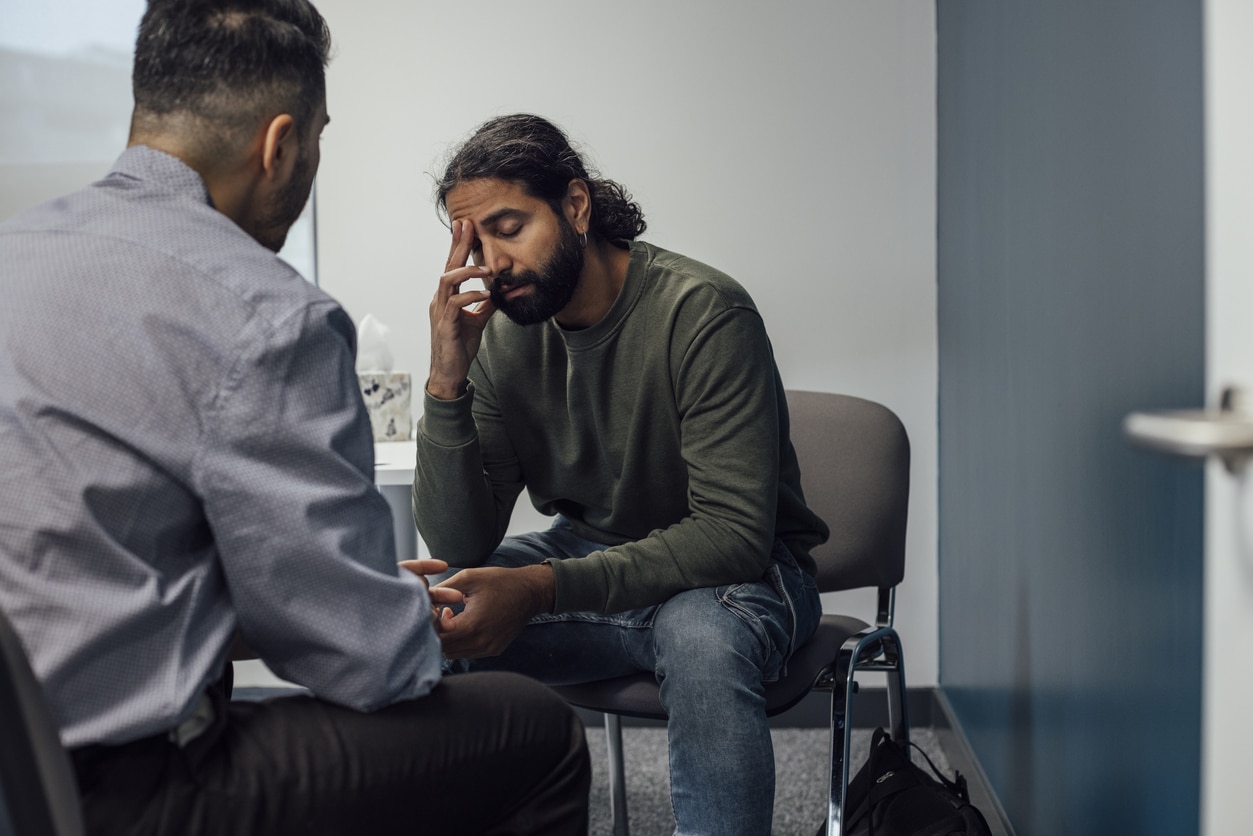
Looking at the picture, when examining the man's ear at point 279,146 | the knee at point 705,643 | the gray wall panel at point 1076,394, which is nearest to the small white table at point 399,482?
the knee at point 705,643

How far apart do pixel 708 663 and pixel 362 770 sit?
50 centimetres

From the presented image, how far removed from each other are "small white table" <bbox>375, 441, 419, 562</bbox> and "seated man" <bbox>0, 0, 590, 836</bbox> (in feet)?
2.92

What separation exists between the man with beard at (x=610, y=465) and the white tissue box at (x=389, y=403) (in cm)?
49

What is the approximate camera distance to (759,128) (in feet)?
Result: 7.70

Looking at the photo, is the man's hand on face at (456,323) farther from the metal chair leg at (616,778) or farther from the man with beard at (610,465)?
the metal chair leg at (616,778)

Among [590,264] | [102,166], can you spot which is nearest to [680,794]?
[590,264]

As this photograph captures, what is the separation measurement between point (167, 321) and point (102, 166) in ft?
6.72

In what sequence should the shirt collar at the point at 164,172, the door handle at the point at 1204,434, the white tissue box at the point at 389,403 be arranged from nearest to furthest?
the door handle at the point at 1204,434 → the shirt collar at the point at 164,172 → the white tissue box at the point at 389,403

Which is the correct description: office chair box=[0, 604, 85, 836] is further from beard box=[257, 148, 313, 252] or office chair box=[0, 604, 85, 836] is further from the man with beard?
the man with beard

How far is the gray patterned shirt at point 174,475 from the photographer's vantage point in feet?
2.43

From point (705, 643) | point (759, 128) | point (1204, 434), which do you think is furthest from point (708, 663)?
point (759, 128)

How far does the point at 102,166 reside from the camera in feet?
8.41

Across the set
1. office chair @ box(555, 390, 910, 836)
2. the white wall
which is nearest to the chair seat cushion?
office chair @ box(555, 390, 910, 836)

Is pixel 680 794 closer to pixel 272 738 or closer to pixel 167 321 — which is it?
pixel 272 738
